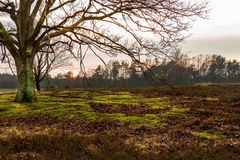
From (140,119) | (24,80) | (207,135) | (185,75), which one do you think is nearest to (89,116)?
(140,119)

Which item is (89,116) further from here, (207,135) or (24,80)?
(24,80)

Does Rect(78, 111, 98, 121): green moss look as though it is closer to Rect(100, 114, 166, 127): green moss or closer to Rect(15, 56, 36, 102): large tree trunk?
Rect(100, 114, 166, 127): green moss

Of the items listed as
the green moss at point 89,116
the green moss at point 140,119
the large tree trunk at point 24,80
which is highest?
the large tree trunk at point 24,80

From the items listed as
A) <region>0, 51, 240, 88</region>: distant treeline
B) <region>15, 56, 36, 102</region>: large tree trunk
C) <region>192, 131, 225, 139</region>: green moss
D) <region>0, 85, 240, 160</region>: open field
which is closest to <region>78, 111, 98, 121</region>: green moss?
<region>0, 85, 240, 160</region>: open field

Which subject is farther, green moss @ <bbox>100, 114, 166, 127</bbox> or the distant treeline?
the distant treeline

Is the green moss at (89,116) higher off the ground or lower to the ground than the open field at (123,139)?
higher

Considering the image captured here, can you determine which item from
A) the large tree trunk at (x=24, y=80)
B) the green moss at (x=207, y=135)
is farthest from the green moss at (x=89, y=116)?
the large tree trunk at (x=24, y=80)

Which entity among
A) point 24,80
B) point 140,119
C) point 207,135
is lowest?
point 207,135

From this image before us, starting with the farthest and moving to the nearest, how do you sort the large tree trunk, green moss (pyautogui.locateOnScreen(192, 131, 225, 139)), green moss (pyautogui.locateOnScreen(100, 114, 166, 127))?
1. the large tree trunk
2. green moss (pyautogui.locateOnScreen(100, 114, 166, 127))
3. green moss (pyautogui.locateOnScreen(192, 131, 225, 139))

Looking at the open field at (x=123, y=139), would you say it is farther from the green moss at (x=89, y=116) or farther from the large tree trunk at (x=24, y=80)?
the large tree trunk at (x=24, y=80)

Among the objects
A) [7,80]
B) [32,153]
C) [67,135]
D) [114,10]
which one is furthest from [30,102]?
[7,80]

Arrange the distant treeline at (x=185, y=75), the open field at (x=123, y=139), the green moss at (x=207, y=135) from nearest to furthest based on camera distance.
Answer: the open field at (x=123, y=139), the green moss at (x=207, y=135), the distant treeline at (x=185, y=75)

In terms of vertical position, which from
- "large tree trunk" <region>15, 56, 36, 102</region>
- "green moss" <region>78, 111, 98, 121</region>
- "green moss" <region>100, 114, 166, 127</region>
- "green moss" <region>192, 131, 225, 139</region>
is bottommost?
"green moss" <region>192, 131, 225, 139</region>

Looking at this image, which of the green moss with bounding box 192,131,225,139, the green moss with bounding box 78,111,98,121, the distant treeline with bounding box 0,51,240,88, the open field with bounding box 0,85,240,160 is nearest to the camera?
the open field with bounding box 0,85,240,160
